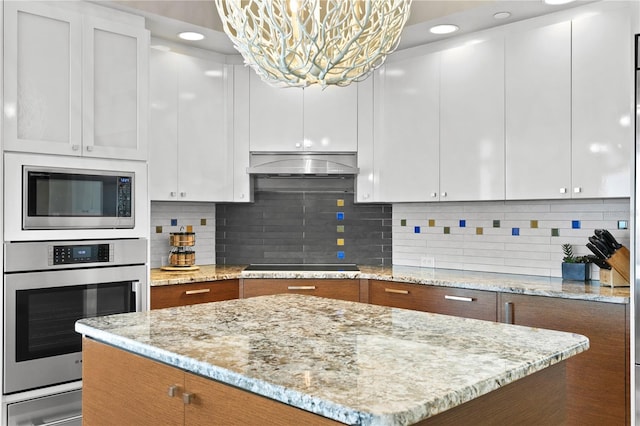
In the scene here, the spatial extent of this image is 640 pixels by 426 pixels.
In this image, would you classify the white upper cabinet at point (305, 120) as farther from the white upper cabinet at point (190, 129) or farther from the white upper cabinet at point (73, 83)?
the white upper cabinet at point (73, 83)

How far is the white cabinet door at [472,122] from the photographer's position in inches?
150

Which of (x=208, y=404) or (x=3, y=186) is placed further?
(x=3, y=186)

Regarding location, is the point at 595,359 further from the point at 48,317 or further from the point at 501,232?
the point at 48,317

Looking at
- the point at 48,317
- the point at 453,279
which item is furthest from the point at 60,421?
the point at 453,279

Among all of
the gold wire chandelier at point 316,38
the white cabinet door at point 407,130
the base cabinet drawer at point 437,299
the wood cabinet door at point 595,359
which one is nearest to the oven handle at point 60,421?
the base cabinet drawer at point 437,299

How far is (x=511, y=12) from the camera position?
3.58 meters

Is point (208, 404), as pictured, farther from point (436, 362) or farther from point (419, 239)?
point (419, 239)

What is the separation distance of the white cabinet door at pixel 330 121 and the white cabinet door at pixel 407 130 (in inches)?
7.0

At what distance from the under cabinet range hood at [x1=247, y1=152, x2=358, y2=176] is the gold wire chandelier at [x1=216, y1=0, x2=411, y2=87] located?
2509mm

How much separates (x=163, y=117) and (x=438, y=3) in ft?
6.53

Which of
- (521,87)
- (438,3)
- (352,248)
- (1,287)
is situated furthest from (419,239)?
(1,287)

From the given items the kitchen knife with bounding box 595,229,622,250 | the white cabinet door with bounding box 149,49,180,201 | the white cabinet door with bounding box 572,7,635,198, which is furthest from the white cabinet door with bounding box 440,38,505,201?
the white cabinet door with bounding box 149,49,180,201

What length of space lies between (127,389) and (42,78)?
1968 millimetres

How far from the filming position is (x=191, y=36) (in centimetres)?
410
